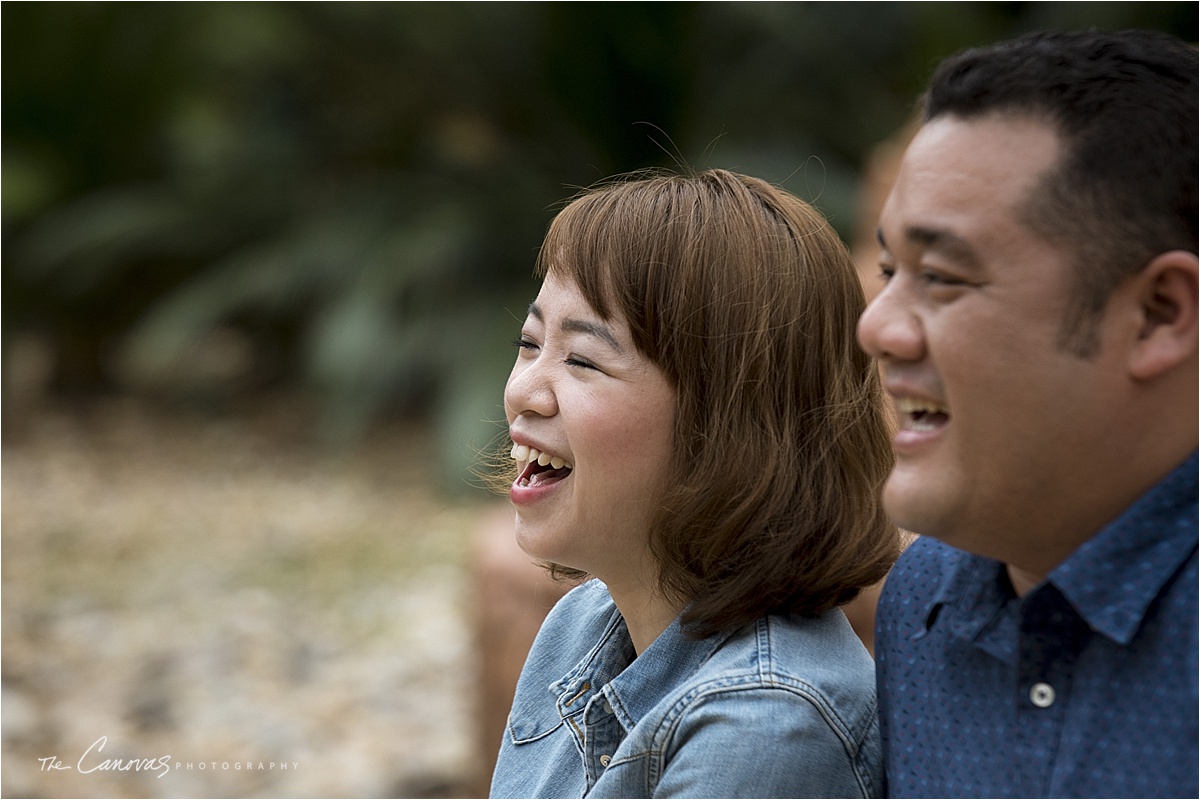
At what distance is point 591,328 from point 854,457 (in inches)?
13.2

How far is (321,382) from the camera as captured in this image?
289 inches

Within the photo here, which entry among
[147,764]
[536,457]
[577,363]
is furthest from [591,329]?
[147,764]

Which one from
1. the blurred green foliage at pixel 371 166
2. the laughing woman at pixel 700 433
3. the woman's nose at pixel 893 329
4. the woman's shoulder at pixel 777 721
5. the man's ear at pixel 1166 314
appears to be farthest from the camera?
the blurred green foliage at pixel 371 166

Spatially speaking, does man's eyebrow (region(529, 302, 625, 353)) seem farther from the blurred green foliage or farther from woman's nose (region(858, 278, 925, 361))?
the blurred green foliage

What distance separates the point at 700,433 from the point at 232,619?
13.0ft

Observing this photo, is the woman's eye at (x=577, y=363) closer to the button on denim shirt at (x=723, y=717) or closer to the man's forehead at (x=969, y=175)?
the button on denim shirt at (x=723, y=717)

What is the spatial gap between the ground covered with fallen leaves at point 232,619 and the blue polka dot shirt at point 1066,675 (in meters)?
2.45

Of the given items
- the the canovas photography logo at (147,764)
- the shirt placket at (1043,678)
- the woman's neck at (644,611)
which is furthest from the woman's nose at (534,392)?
the the canovas photography logo at (147,764)

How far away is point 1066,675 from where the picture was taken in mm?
1102

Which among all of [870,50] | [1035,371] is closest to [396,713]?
[1035,371]

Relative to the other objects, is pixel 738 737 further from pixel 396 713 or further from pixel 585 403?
pixel 396 713

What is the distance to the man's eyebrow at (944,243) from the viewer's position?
103 cm

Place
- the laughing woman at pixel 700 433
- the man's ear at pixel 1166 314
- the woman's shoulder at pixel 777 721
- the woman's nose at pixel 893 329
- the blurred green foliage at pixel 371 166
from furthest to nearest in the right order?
the blurred green foliage at pixel 371 166 < the laughing woman at pixel 700 433 < the woman's shoulder at pixel 777 721 < the woman's nose at pixel 893 329 < the man's ear at pixel 1166 314


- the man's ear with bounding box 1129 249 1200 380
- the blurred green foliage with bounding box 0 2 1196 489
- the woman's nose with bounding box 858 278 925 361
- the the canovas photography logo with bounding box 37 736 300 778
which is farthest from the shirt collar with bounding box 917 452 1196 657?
the blurred green foliage with bounding box 0 2 1196 489
